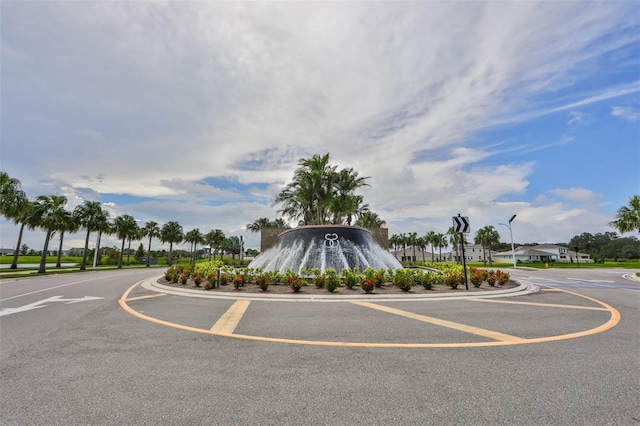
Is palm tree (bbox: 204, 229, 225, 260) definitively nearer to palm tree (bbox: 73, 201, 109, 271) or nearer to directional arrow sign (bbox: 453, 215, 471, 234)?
palm tree (bbox: 73, 201, 109, 271)

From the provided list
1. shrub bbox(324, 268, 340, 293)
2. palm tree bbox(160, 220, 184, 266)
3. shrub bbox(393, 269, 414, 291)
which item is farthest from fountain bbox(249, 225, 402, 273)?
Answer: palm tree bbox(160, 220, 184, 266)

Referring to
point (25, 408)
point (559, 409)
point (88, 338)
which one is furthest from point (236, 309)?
point (559, 409)

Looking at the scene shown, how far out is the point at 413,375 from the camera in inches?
161

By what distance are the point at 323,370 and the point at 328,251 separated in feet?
47.6

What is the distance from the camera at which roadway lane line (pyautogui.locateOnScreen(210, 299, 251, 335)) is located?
22.0 ft

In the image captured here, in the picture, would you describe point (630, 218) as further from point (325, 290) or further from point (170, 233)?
point (170, 233)

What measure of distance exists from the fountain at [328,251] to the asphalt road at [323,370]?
10.3 metres

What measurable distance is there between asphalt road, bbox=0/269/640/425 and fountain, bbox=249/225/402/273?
1029 cm

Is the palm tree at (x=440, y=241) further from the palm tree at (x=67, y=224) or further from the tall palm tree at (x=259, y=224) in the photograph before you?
the palm tree at (x=67, y=224)

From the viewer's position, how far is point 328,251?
18828 millimetres

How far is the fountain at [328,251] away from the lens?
Answer: 60.6ft

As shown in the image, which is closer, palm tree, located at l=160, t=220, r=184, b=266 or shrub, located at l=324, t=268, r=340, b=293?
shrub, located at l=324, t=268, r=340, b=293

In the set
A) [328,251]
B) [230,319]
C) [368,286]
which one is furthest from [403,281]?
[230,319]

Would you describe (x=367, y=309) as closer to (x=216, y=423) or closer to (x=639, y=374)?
(x=639, y=374)
